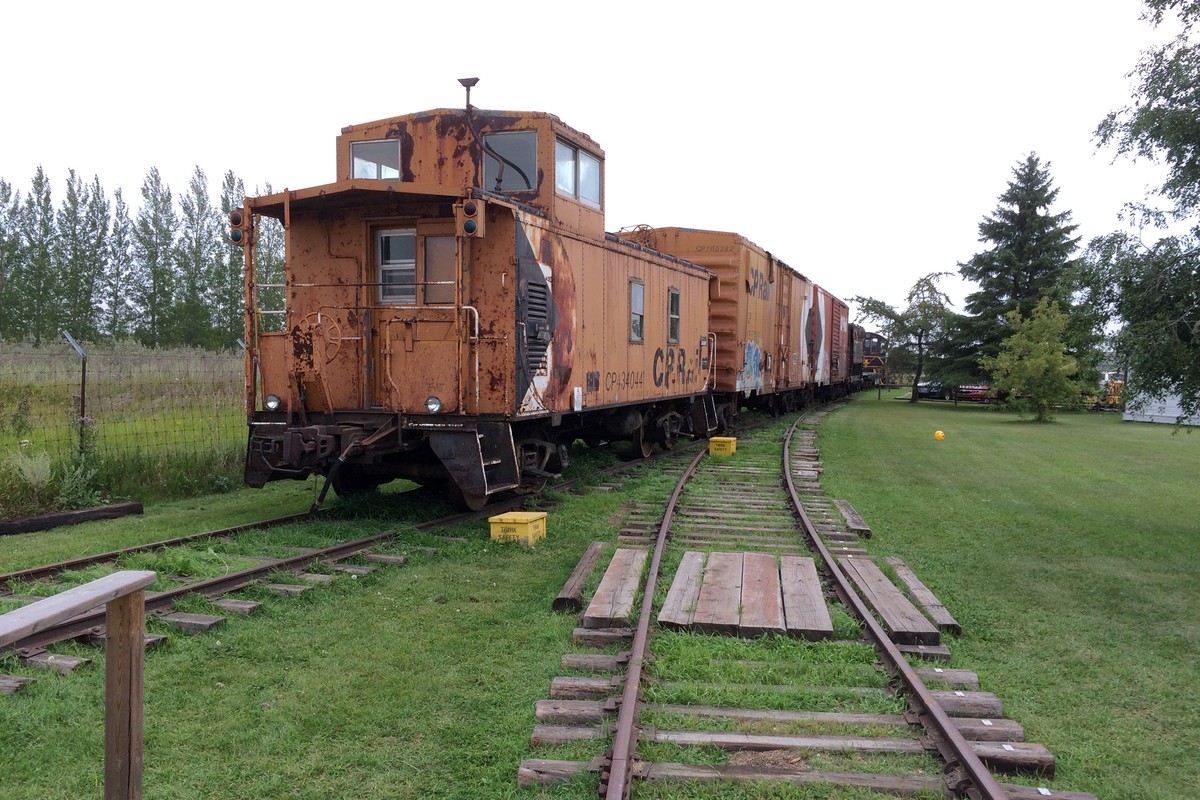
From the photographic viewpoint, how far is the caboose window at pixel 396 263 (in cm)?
863

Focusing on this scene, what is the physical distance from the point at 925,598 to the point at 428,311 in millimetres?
5131

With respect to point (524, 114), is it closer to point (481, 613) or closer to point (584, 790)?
point (481, 613)

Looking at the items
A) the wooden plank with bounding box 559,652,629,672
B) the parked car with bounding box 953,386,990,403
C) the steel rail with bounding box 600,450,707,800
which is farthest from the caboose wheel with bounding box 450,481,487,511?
the parked car with bounding box 953,386,990,403

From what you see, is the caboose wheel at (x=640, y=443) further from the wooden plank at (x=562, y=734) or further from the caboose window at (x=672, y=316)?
the wooden plank at (x=562, y=734)

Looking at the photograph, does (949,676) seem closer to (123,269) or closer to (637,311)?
(637,311)

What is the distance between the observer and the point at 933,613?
5.88m

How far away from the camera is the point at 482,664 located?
4938 millimetres

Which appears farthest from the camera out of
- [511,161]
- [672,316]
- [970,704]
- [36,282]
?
[36,282]

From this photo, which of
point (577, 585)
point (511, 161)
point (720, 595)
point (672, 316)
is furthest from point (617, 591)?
point (672, 316)

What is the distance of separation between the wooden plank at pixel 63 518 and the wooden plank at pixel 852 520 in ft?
25.5

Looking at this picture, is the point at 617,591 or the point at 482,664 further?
the point at 617,591

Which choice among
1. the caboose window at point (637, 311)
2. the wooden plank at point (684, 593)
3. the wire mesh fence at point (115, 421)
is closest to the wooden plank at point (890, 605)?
the wooden plank at point (684, 593)

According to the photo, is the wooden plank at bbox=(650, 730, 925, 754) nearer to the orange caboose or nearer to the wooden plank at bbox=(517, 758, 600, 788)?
the wooden plank at bbox=(517, 758, 600, 788)

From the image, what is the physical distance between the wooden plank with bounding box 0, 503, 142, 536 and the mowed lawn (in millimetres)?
7889
